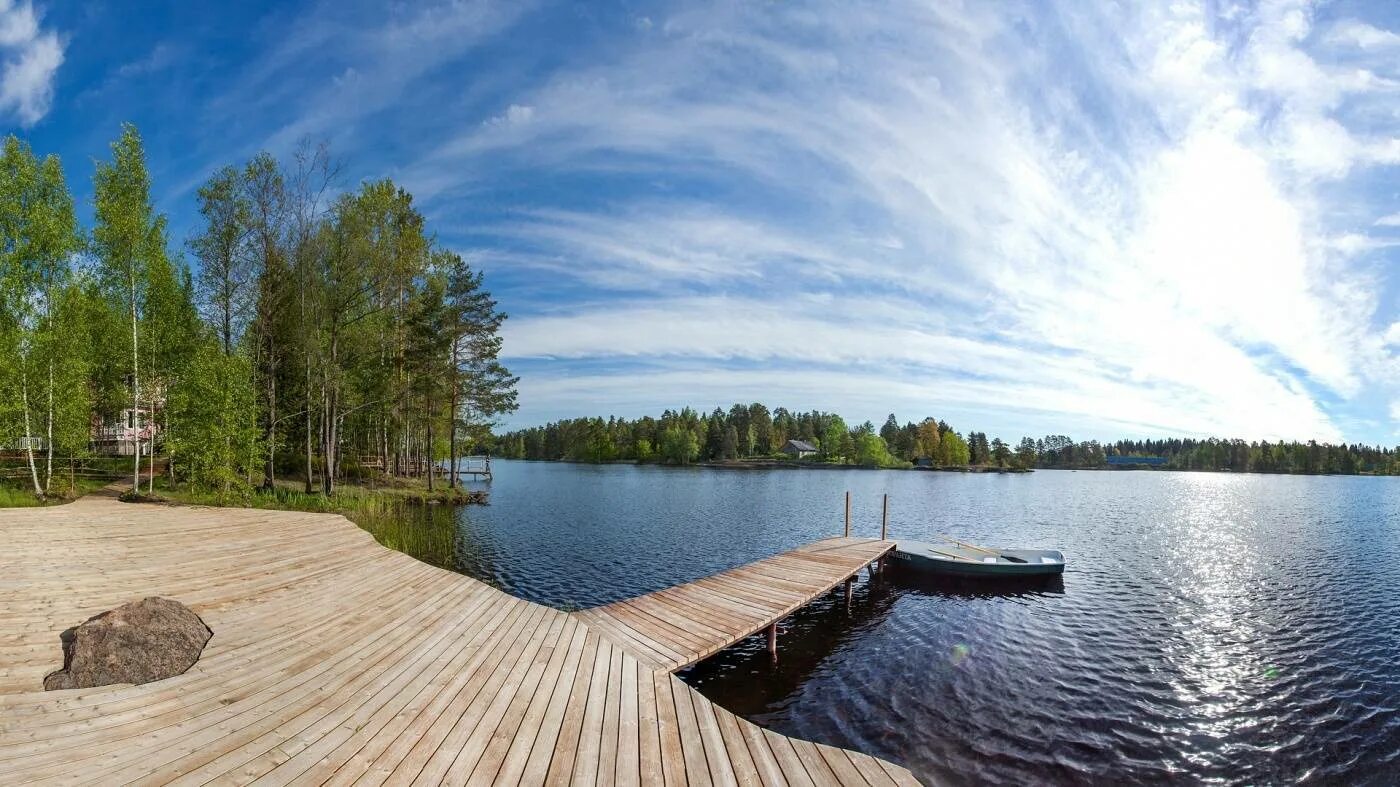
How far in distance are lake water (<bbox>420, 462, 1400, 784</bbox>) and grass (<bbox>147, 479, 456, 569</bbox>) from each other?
1.38 m

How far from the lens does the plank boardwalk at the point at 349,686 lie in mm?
5188

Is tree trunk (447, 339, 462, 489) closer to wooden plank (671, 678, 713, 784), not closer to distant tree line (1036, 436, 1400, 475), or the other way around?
wooden plank (671, 678, 713, 784)

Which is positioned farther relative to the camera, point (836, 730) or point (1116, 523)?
point (1116, 523)

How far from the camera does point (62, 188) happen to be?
827 inches

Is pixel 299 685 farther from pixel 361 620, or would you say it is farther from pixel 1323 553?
pixel 1323 553

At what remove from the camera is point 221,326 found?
26609 mm

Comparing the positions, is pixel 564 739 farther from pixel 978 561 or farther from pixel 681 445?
pixel 681 445

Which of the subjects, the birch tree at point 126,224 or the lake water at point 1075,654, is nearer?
the lake water at point 1075,654

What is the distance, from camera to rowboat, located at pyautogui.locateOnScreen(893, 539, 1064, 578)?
2114 cm

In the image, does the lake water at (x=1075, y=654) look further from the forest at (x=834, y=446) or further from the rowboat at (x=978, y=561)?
the forest at (x=834, y=446)

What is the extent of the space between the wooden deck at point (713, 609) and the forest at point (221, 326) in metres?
A: 17.2

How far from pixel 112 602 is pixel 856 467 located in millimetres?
138023

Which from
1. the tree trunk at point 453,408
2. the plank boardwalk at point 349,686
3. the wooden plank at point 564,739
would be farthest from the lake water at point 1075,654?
the tree trunk at point 453,408

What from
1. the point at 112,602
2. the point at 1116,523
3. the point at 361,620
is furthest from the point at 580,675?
the point at 1116,523
